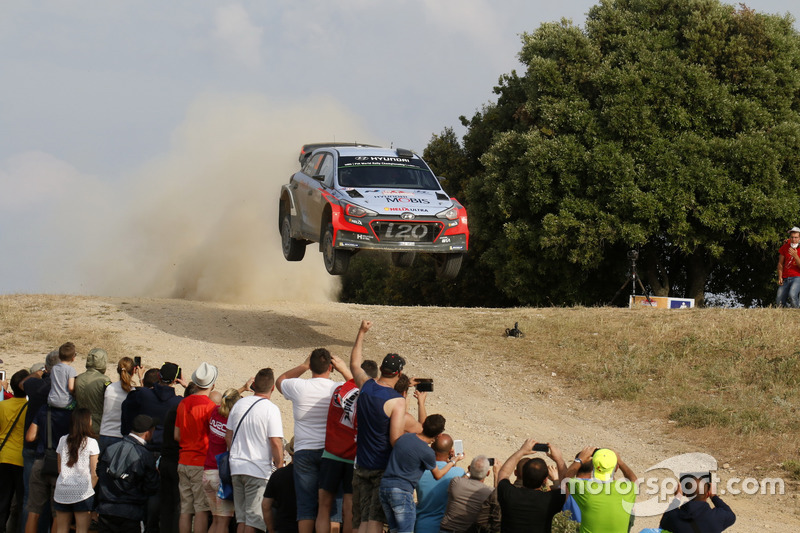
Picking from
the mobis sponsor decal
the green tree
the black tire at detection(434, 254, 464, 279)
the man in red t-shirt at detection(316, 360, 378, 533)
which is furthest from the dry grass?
the green tree

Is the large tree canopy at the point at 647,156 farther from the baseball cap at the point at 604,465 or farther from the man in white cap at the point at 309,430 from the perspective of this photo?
the baseball cap at the point at 604,465

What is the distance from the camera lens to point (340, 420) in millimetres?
8242

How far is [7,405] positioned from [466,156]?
28197mm

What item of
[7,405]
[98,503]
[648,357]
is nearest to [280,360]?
[648,357]

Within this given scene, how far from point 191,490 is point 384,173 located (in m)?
10.00

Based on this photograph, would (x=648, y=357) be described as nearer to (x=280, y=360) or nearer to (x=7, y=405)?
(x=280, y=360)

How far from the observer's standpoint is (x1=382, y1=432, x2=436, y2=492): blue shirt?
757 centimetres

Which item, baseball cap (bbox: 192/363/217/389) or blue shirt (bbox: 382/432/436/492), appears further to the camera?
baseball cap (bbox: 192/363/217/389)

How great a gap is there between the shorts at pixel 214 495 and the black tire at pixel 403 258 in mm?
9933

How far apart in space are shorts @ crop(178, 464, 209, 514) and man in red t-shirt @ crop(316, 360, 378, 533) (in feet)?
4.00

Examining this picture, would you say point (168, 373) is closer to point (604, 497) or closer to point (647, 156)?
point (604, 497)

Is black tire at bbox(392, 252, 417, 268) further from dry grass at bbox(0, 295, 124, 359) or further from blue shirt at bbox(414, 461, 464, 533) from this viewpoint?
blue shirt at bbox(414, 461, 464, 533)

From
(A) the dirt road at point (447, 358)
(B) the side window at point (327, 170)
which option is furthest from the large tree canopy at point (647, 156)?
(B) the side window at point (327, 170)

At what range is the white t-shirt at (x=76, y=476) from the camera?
29.3 feet
